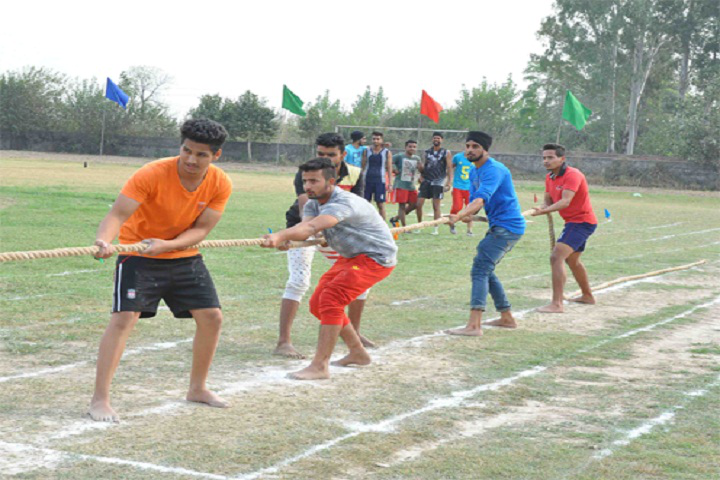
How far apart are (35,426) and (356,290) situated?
252cm

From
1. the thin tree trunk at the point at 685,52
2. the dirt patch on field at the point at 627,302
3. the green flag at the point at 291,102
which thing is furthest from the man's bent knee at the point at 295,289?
the thin tree trunk at the point at 685,52

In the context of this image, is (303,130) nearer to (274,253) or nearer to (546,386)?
(274,253)

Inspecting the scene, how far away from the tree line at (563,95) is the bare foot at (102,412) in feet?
156

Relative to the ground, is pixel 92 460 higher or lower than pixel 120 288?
lower

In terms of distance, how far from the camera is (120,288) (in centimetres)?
571

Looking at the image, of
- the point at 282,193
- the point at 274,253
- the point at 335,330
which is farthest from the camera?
the point at 282,193

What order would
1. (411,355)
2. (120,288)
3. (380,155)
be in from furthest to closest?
(380,155), (411,355), (120,288)

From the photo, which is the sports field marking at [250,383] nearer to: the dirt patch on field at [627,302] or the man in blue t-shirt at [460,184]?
the dirt patch on field at [627,302]

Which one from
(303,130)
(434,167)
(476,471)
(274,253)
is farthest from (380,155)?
(303,130)

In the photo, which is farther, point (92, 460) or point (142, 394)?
point (142, 394)

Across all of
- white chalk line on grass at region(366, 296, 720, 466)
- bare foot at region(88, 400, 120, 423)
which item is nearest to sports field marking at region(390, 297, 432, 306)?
white chalk line on grass at region(366, 296, 720, 466)

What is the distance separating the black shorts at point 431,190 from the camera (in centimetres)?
1988

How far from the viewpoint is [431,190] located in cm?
2000

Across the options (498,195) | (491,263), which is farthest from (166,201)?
(498,195)
